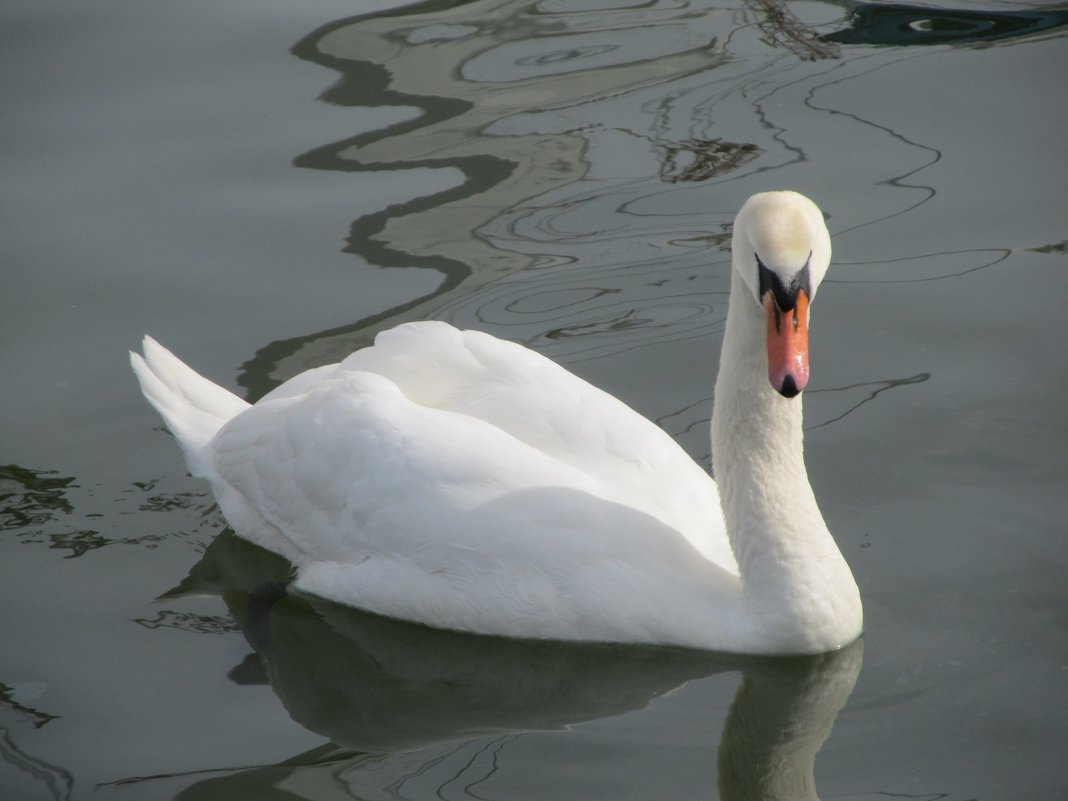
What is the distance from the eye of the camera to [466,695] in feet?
18.8

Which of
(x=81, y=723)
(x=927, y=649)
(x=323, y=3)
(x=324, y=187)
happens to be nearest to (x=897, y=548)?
(x=927, y=649)

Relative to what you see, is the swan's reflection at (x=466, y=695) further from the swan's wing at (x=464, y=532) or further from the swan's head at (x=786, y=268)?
the swan's head at (x=786, y=268)

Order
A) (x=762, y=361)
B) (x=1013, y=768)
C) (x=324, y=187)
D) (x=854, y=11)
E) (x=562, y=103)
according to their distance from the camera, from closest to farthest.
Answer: (x=1013, y=768) < (x=762, y=361) < (x=324, y=187) < (x=562, y=103) < (x=854, y=11)

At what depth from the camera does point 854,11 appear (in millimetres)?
11023

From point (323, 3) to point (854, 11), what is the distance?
3.59 metres

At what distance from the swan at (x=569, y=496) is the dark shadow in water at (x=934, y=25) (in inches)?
207

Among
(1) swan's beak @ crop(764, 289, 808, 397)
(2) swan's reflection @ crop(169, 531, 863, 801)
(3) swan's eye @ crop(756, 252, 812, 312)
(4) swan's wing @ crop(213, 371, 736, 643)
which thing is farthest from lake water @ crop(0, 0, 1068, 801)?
(3) swan's eye @ crop(756, 252, 812, 312)

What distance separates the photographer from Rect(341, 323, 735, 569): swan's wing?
6.04m

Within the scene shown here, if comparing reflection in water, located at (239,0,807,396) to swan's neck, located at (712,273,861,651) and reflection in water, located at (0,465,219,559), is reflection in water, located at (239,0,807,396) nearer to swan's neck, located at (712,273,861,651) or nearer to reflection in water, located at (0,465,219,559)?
reflection in water, located at (0,465,219,559)

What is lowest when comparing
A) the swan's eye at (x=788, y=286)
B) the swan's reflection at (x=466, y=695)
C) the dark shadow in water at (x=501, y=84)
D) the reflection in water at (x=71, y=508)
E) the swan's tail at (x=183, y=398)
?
the swan's reflection at (x=466, y=695)

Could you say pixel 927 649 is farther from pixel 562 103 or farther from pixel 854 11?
pixel 854 11

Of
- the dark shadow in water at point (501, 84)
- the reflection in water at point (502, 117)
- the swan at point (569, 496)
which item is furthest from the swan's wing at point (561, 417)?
the dark shadow in water at point (501, 84)

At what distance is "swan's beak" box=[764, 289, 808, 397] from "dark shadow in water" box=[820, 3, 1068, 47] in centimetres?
602

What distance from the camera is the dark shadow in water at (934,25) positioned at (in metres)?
10.7
